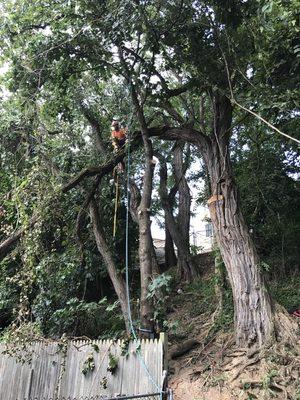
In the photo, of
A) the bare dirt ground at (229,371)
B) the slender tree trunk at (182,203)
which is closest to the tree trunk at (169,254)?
the slender tree trunk at (182,203)

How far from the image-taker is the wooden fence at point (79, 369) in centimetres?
583

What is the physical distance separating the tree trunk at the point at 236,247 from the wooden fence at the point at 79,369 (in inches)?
75.6

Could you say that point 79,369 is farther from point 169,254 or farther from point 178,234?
point 169,254

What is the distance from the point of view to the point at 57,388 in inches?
262

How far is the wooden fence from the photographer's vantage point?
583cm

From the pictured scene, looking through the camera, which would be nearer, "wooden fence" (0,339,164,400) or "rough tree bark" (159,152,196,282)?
"wooden fence" (0,339,164,400)

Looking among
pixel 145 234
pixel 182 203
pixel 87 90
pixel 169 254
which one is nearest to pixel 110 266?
pixel 145 234

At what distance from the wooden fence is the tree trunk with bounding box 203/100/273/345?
6.30 ft

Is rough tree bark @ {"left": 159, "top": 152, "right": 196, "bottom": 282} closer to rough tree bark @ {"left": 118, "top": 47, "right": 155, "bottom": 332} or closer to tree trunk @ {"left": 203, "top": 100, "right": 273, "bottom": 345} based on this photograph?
tree trunk @ {"left": 203, "top": 100, "right": 273, "bottom": 345}

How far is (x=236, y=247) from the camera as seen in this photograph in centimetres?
735

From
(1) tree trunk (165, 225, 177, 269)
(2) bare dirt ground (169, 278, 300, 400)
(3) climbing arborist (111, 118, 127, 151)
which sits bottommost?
(2) bare dirt ground (169, 278, 300, 400)

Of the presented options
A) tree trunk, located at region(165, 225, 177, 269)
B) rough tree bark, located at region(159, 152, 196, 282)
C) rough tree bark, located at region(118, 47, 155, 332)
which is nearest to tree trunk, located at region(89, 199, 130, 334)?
rough tree bark, located at region(118, 47, 155, 332)

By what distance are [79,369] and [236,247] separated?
331 centimetres

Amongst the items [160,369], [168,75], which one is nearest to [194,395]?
[160,369]
